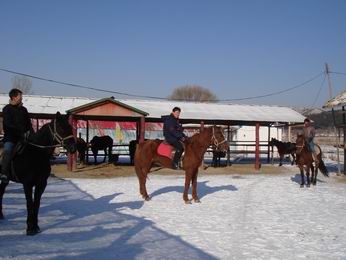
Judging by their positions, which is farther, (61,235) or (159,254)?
(61,235)

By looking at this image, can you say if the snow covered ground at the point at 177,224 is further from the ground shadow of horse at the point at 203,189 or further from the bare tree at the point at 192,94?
the bare tree at the point at 192,94

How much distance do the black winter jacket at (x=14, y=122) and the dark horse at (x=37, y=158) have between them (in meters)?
0.26

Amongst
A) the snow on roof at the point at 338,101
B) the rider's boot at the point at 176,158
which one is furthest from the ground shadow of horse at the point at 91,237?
the snow on roof at the point at 338,101

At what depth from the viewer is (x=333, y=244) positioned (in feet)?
25.5

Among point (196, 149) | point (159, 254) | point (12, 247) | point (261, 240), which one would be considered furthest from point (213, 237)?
point (196, 149)

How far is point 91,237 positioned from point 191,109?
19.2 m

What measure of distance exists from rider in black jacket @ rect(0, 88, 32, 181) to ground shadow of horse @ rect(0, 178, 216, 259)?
1361 mm

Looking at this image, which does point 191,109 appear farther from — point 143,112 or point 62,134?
point 62,134

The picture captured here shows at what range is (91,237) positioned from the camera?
26.0 feet

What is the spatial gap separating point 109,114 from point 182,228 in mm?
13756

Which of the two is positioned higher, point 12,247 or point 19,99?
point 19,99

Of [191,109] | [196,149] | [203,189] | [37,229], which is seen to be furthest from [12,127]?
[191,109]

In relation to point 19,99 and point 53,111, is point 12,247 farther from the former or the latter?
point 53,111

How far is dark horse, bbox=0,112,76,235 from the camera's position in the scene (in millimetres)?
8234
